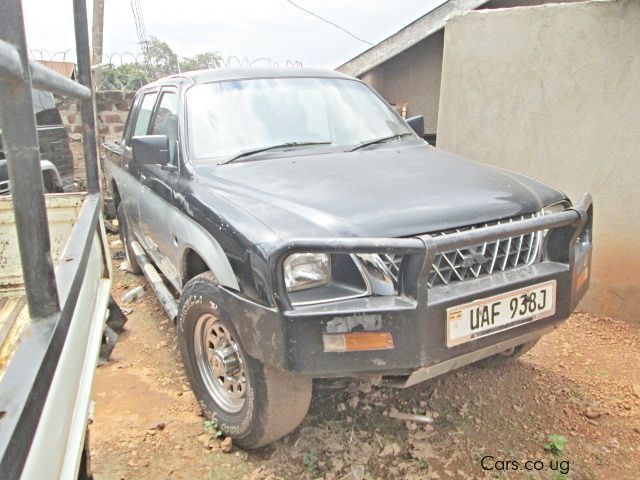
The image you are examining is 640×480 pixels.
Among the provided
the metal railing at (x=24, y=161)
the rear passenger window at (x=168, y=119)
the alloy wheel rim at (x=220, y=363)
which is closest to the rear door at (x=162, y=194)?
the rear passenger window at (x=168, y=119)

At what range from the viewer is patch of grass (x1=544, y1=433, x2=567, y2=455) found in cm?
261

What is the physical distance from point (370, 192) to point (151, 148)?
140cm

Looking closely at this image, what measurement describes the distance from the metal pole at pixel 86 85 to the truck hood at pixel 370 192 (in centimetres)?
54

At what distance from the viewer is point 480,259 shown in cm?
232

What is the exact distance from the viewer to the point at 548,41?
13.2 ft

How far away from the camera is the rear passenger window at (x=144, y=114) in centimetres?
421

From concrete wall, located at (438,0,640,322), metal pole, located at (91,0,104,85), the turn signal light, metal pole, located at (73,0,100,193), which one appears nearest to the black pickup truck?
the turn signal light

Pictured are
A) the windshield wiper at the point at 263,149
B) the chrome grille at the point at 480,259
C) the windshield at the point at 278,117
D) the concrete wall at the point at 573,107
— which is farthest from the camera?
the concrete wall at the point at 573,107

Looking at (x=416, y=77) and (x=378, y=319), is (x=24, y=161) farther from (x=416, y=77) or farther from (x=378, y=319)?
(x=416, y=77)

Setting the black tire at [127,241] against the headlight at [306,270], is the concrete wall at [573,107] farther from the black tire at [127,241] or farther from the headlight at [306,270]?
the black tire at [127,241]

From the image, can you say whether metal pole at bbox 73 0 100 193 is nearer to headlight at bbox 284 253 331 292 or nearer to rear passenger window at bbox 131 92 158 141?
headlight at bbox 284 253 331 292

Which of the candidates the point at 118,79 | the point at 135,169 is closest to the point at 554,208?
the point at 135,169

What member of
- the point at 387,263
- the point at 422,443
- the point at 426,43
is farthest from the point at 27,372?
the point at 426,43

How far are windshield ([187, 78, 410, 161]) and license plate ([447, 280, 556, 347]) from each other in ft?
4.89
